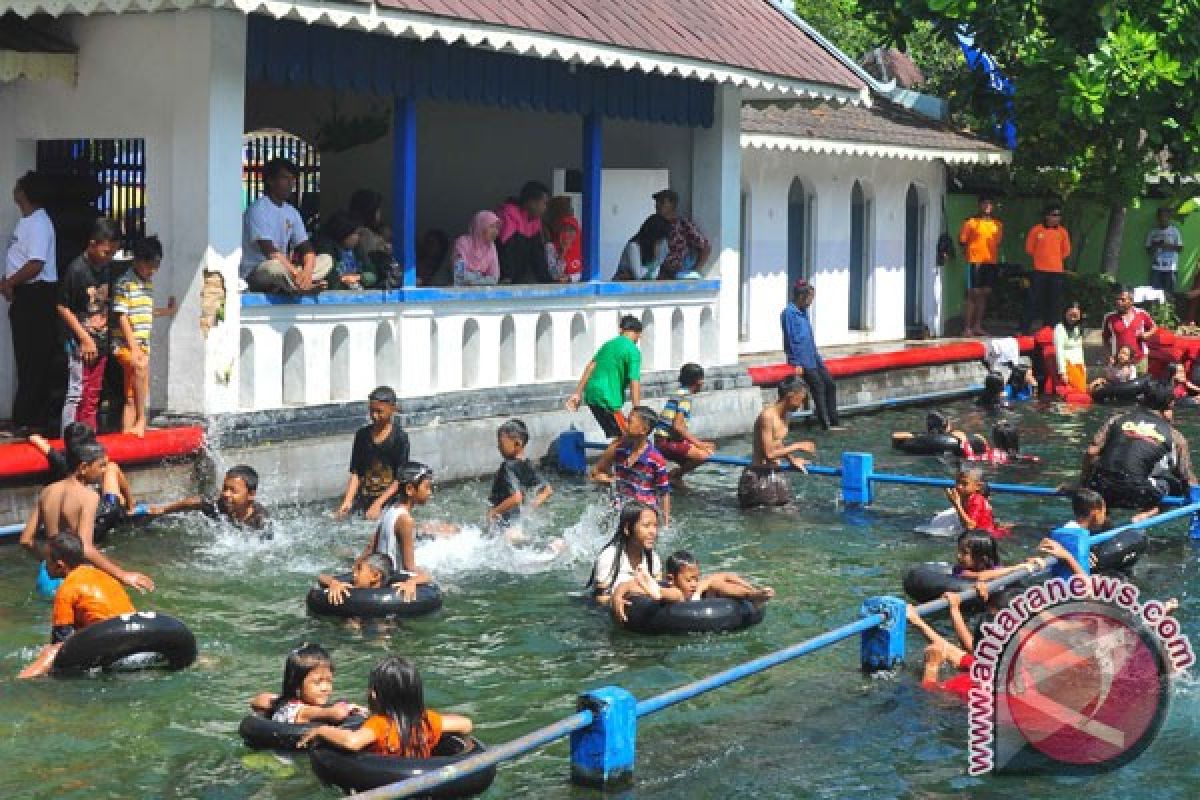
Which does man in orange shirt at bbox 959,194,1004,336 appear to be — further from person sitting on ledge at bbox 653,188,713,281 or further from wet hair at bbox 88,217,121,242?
wet hair at bbox 88,217,121,242

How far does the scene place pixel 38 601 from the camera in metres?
13.9

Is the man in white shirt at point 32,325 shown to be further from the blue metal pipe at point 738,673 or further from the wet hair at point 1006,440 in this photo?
the wet hair at point 1006,440

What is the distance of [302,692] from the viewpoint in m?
10.7

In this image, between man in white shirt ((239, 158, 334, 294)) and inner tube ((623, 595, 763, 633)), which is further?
man in white shirt ((239, 158, 334, 294))

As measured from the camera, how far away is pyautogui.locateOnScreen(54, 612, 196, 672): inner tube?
39.0ft

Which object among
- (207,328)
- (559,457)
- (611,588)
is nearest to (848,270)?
(559,457)

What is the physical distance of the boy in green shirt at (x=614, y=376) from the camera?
19797 millimetres

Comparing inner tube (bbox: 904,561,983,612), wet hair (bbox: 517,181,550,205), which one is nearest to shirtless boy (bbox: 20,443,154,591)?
inner tube (bbox: 904,561,983,612)

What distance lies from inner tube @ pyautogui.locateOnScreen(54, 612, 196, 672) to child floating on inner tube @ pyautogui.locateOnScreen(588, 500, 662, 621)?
3067 millimetres

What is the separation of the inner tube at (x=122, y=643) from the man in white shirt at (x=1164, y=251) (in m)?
24.9

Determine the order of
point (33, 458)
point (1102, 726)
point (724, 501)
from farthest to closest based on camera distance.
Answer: point (724, 501) < point (33, 458) < point (1102, 726)

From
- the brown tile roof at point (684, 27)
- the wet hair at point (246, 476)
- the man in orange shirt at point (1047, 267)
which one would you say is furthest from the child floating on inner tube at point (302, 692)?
the man in orange shirt at point (1047, 267)

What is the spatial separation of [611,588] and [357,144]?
11286mm

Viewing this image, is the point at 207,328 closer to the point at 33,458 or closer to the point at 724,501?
the point at 33,458
